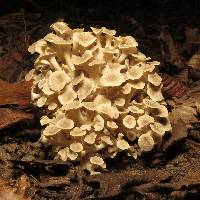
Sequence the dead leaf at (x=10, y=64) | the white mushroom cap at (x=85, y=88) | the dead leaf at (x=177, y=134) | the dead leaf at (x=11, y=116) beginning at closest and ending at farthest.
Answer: the white mushroom cap at (x=85, y=88), the dead leaf at (x=177, y=134), the dead leaf at (x=11, y=116), the dead leaf at (x=10, y=64)

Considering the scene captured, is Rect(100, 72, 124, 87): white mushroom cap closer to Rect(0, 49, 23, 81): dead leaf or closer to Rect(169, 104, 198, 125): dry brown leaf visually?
Rect(169, 104, 198, 125): dry brown leaf

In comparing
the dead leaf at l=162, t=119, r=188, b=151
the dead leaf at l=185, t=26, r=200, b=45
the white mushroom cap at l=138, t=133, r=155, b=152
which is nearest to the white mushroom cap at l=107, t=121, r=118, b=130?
the white mushroom cap at l=138, t=133, r=155, b=152

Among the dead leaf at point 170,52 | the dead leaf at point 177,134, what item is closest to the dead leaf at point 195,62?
the dead leaf at point 170,52

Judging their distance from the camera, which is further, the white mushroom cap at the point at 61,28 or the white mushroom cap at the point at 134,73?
the white mushroom cap at the point at 61,28

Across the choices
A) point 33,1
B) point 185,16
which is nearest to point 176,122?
point 185,16

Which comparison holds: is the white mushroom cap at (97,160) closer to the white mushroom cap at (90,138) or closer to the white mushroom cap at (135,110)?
the white mushroom cap at (90,138)

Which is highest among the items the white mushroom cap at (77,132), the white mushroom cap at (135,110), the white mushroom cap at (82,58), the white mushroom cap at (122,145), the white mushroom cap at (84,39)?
the white mushroom cap at (84,39)
